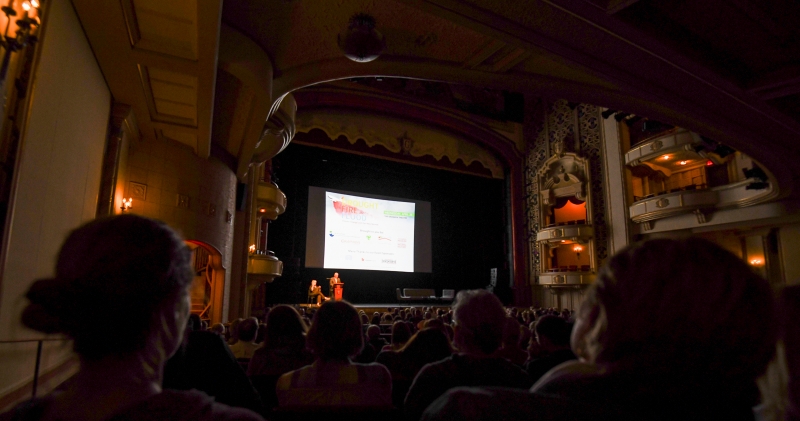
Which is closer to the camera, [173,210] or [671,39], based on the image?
[671,39]

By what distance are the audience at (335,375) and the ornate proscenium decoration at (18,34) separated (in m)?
2.45

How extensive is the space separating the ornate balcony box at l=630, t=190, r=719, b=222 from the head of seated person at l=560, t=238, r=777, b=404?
13460mm

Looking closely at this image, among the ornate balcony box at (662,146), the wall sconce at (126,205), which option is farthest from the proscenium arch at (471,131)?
the wall sconce at (126,205)

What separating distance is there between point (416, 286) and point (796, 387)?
16369 millimetres

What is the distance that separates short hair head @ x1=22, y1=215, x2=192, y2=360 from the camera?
74cm

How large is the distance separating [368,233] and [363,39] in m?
11.1

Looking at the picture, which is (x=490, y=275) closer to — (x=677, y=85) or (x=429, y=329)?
(x=677, y=85)

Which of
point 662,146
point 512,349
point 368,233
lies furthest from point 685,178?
point 512,349

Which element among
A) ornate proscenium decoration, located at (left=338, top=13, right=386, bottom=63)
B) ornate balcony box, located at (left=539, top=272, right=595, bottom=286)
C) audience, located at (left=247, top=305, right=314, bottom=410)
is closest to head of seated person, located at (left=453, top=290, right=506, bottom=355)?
audience, located at (left=247, top=305, right=314, bottom=410)

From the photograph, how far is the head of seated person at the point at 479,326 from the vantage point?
1834 mm

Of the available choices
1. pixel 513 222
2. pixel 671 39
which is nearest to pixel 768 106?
pixel 671 39

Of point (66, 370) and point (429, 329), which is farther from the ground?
point (429, 329)

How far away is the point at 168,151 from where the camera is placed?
7.07 m

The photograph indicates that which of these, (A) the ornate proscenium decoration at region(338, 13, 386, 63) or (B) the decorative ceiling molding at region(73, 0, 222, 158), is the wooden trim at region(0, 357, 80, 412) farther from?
(A) the ornate proscenium decoration at region(338, 13, 386, 63)
